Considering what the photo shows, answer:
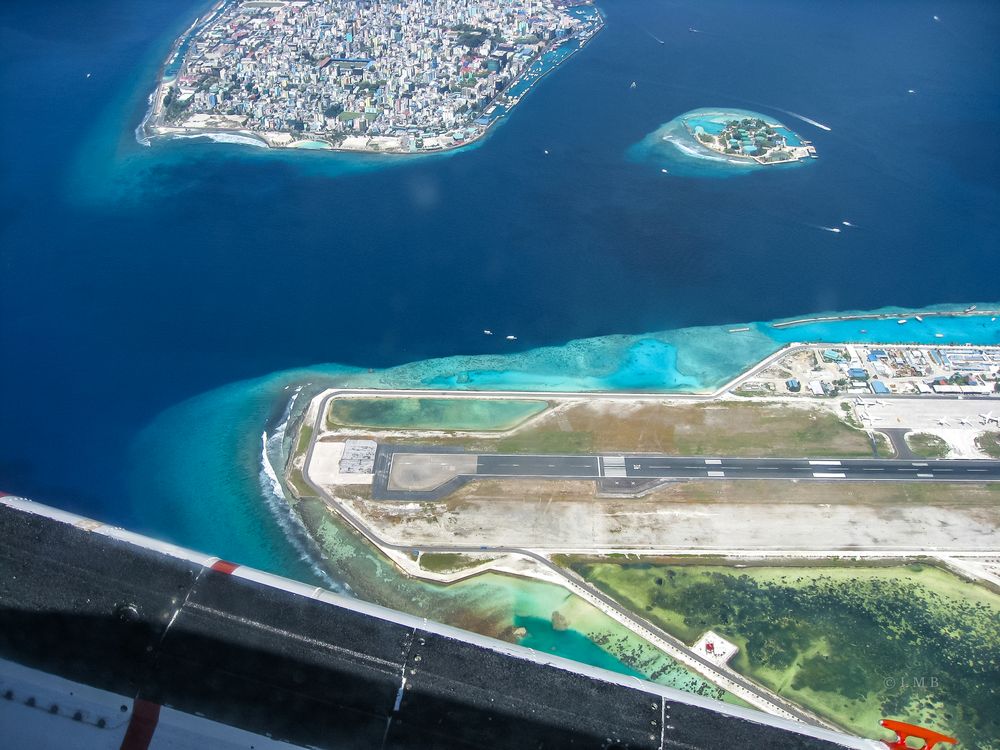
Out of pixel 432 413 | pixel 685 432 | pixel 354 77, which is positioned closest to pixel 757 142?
pixel 685 432

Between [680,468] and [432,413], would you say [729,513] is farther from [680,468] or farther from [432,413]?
[432,413]

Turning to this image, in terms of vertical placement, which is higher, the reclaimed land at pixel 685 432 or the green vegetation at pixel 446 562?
the green vegetation at pixel 446 562

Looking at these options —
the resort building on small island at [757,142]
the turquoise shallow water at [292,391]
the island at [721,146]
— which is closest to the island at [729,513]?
the turquoise shallow water at [292,391]

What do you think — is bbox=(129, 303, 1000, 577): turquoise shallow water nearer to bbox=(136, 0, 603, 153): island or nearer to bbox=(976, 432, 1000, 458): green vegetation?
bbox=(976, 432, 1000, 458): green vegetation

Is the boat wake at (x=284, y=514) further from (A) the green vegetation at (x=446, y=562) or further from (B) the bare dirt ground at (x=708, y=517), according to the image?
(A) the green vegetation at (x=446, y=562)

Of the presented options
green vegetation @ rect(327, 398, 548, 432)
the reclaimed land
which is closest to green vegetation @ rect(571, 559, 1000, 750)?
the reclaimed land

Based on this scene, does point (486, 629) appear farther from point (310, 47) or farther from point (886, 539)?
point (310, 47)

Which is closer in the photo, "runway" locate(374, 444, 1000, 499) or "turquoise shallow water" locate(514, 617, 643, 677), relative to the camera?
"turquoise shallow water" locate(514, 617, 643, 677)
